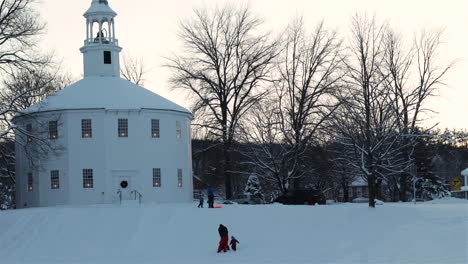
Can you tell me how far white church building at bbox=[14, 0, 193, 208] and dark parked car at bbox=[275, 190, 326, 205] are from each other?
6965 mm

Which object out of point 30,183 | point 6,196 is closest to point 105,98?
point 30,183

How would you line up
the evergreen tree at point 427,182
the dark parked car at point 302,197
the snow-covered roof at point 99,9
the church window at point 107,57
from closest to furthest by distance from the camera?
the dark parked car at point 302,197 < the snow-covered roof at point 99,9 < the church window at point 107,57 < the evergreen tree at point 427,182

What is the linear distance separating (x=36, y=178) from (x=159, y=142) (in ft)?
28.1

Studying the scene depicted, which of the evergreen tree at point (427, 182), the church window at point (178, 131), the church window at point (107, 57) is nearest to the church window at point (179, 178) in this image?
the church window at point (178, 131)

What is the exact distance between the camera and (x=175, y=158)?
170 ft

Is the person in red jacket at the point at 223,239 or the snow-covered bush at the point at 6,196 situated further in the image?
the snow-covered bush at the point at 6,196

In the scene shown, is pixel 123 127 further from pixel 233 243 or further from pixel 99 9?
pixel 233 243

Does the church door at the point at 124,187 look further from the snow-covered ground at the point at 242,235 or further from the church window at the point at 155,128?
the snow-covered ground at the point at 242,235

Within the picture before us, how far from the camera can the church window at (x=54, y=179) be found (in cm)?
4916

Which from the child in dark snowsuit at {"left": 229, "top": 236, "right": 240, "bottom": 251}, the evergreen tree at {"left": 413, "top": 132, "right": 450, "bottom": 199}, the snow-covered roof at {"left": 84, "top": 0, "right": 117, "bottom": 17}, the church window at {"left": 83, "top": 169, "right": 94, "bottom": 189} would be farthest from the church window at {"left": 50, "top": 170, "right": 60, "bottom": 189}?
the evergreen tree at {"left": 413, "top": 132, "right": 450, "bottom": 199}

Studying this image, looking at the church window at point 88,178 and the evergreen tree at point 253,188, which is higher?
the church window at point 88,178

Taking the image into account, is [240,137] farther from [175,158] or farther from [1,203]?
[1,203]

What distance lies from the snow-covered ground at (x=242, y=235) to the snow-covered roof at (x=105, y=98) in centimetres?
942

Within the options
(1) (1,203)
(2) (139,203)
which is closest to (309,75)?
(2) (139,203)
